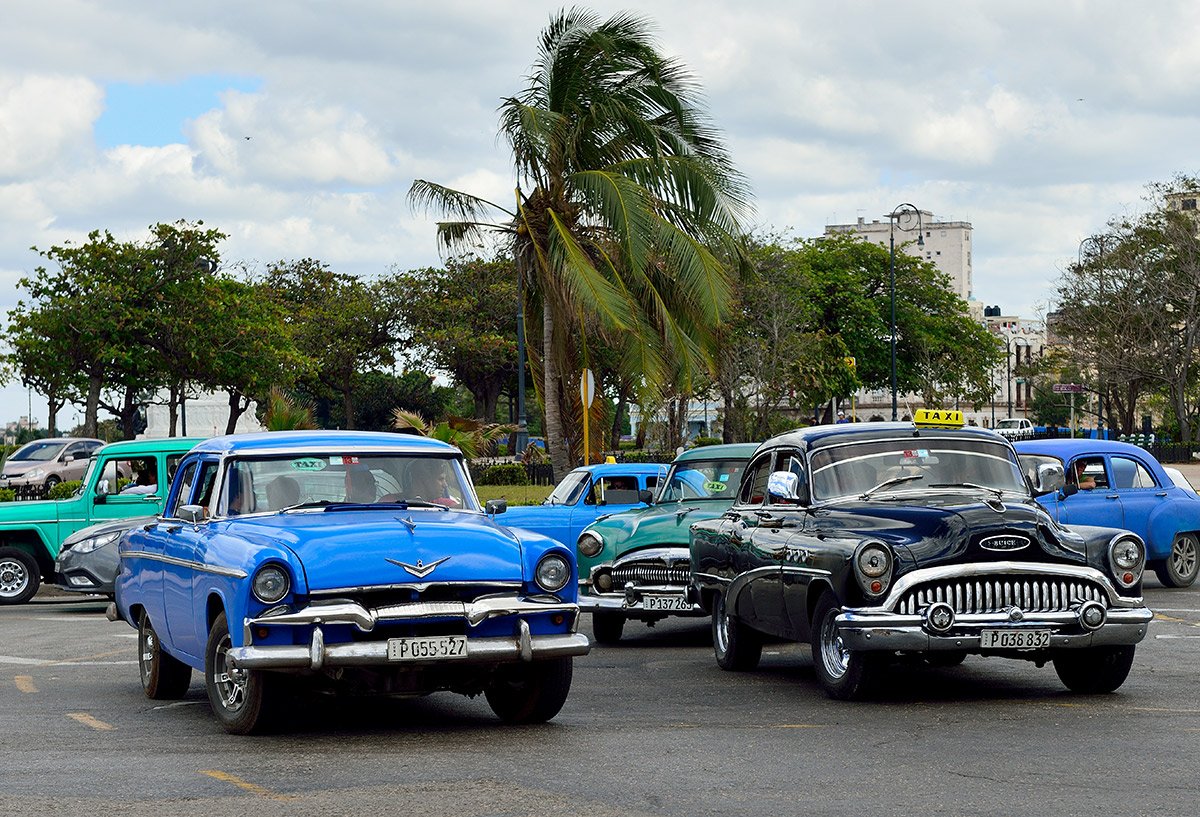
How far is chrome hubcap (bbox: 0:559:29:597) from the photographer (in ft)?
67.2

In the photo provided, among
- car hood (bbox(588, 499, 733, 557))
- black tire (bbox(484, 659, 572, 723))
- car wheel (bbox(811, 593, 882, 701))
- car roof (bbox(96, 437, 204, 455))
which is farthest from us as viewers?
car roof (bbox(96, 437, 204, 455))

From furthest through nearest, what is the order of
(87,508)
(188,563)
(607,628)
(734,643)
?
1. (87,508)
2. (607,628)
3. (734,643)
4. (188,563)

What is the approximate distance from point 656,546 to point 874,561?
4.54 metres

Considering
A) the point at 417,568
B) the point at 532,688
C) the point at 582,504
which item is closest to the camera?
the point at 417,568

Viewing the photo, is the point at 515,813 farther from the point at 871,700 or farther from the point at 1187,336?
the point at 1187,336

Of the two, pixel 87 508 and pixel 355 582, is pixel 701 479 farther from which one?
pixel 87 508

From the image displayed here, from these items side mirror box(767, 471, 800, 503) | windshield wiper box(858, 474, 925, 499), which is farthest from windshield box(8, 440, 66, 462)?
windshield wiper box(858, 474, 925, 499)

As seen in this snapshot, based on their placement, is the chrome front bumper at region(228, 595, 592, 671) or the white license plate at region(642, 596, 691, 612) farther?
the white license plate at region(642, 596, 691, 612)

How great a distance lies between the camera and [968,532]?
10180 mm

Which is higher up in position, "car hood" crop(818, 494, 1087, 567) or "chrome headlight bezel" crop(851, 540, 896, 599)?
"car hood" crop(818, 494, 1087, 567)

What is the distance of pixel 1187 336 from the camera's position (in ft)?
202

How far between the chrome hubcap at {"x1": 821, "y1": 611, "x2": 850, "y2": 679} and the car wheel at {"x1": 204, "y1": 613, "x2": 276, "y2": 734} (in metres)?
3.60

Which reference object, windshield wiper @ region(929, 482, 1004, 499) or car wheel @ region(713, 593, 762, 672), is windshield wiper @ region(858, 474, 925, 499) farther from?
car wheel @ region(713, 593, 762, 672)

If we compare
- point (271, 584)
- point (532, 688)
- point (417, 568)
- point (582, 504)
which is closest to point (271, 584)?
point (271, 584)
